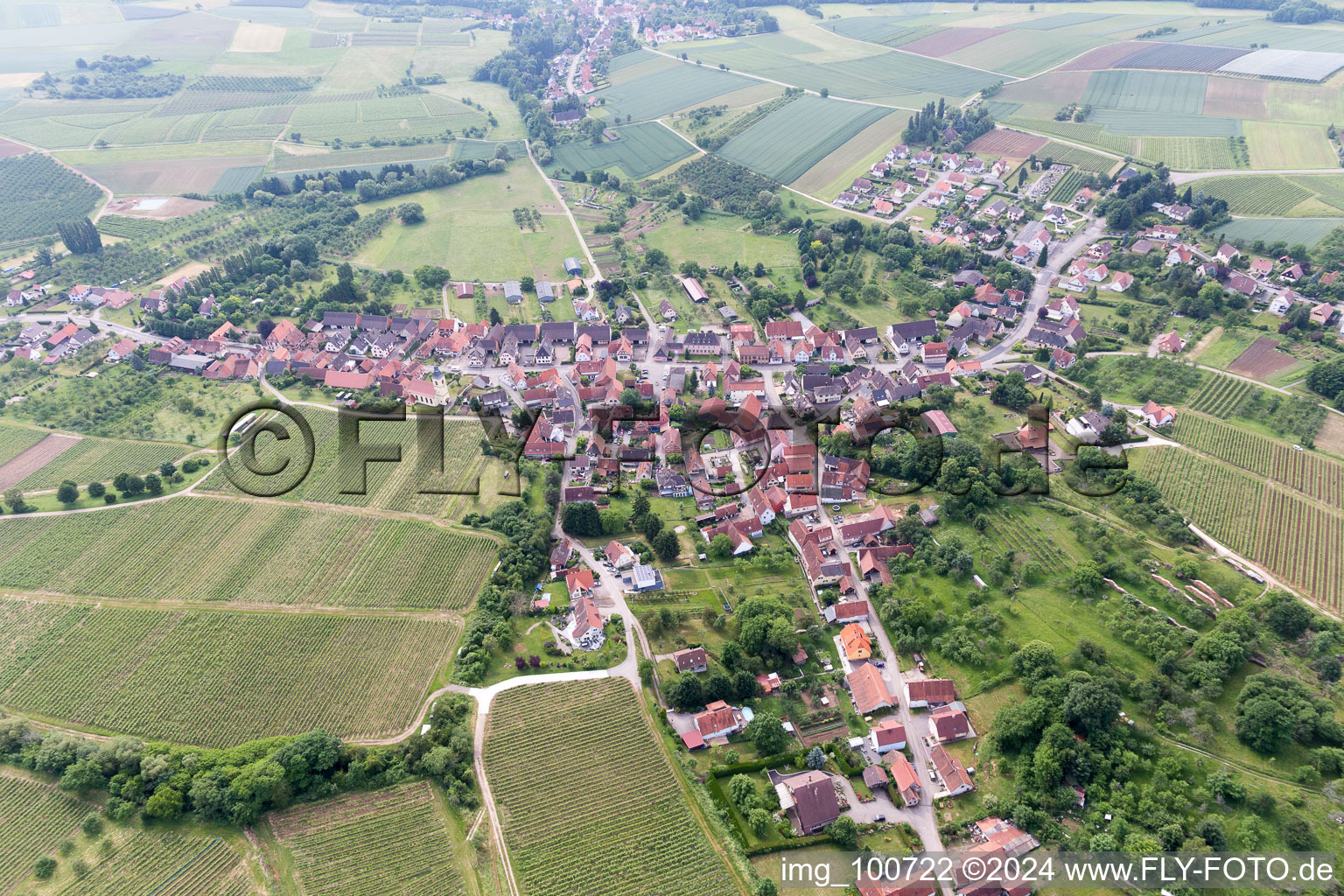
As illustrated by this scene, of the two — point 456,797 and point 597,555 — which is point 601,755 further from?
point 597,555

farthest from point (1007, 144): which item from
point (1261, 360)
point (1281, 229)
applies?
point (1261, 360)

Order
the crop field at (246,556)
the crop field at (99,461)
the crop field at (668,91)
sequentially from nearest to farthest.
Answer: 1. the crop field at (246,556)
2. the crop field at (99,461)
3. the crop field at (668,91)

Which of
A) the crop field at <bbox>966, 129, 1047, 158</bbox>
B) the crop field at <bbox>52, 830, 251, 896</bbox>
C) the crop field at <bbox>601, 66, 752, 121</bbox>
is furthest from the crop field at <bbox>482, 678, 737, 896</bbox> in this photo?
the crop field at <bbox>601, 66, 752, 121</bbox>

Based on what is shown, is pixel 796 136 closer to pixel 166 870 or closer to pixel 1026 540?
pixel 1026 540

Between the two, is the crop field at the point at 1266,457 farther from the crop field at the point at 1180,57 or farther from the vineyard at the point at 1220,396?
the crop field at the point at 1180,57

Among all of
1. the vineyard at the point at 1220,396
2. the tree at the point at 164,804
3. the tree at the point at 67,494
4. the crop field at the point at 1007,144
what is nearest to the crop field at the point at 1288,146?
the crop field at the point at 1007,144

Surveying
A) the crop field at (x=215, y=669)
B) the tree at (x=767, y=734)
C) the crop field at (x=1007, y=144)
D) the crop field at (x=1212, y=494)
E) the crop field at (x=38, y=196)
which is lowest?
the crop field at (x=215, y=669)

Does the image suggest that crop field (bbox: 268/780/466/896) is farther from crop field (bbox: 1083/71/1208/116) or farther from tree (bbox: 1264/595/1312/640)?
crop field (bbox: 1083/71/1208/116)

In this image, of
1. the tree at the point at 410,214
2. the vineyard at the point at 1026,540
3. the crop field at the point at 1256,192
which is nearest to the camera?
the vineyard at the point at 1026,540
